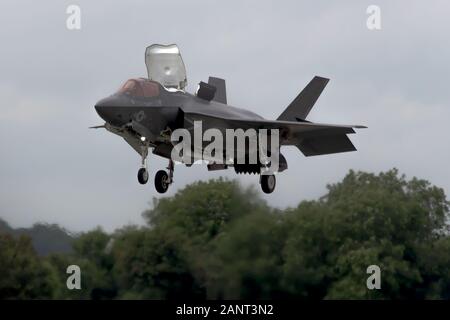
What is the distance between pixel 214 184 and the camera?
59250mm

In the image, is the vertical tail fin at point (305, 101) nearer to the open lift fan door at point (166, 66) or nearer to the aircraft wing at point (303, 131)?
the aircraft wing at point (303, 131)

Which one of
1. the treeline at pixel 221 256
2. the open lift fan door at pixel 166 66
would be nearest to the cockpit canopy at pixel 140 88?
the open lift fan door at pixel 166 66

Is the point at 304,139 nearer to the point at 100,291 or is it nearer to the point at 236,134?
the point at 236,134

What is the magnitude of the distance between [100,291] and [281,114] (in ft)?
24.7

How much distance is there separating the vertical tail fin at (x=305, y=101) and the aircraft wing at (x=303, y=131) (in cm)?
74

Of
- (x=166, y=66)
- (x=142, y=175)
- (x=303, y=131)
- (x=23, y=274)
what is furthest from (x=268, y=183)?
(x=23, y=274)

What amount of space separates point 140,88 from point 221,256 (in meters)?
4.71

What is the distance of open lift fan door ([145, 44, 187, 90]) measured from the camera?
58.2 meters

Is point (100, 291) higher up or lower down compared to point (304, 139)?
lower down

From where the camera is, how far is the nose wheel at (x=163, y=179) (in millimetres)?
57281

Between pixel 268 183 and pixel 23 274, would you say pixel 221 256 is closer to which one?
pixel 268 183
